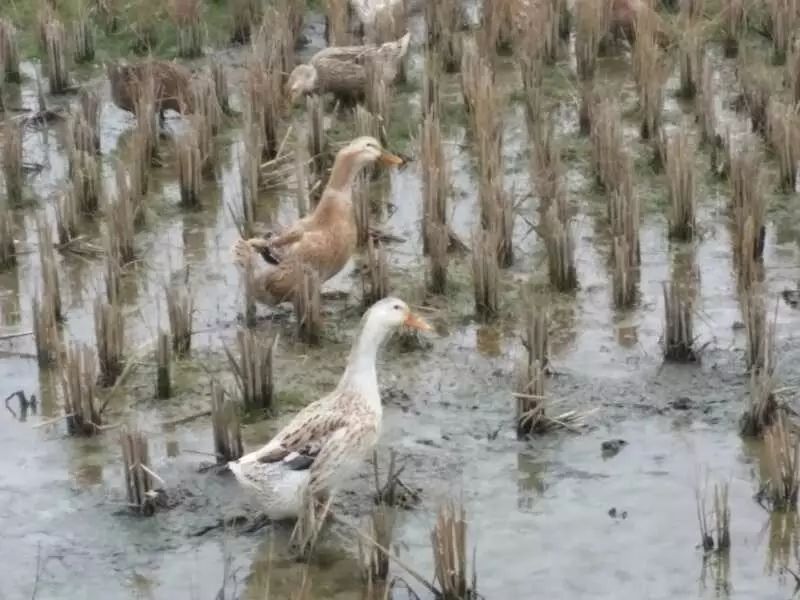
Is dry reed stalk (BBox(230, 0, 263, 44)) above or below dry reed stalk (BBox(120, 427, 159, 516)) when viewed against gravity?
above

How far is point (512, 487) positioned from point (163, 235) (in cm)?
349

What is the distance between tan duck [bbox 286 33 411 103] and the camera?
446 inches

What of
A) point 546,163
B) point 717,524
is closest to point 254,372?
point 717,524

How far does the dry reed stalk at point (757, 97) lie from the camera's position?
1057cm

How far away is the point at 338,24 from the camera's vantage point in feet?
40.7

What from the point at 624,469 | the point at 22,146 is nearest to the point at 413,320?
the point at 624,469

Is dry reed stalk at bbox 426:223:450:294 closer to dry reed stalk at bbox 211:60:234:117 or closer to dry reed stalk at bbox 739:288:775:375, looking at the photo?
dry reed stalk at bbox 739:288:775:375

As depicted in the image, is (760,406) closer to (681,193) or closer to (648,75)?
(681,193)

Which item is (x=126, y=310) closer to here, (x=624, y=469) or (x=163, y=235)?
(x=163, y=235)

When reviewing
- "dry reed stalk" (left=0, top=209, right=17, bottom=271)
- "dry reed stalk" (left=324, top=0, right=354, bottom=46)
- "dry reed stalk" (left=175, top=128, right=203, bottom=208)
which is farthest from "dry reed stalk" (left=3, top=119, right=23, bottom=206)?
"dry reed stalk" (left=324, top=0, right=354, bottom=46)

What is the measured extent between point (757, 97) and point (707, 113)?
389 millimetres

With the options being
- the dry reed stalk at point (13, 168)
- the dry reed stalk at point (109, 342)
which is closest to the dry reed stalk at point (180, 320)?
the dry reed stalk at point (109, 342)

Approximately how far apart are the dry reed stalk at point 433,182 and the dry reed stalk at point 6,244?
2.20 meters

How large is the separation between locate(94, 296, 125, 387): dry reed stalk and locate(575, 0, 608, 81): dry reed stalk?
487cm
